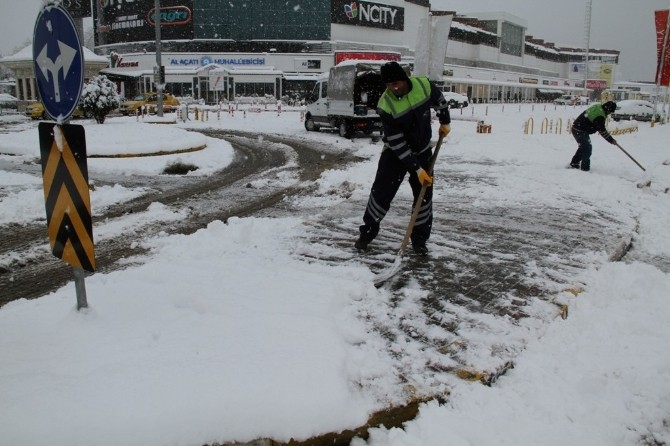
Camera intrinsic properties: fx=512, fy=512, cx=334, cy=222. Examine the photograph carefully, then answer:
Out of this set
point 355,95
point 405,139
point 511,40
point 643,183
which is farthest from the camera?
point 511,40

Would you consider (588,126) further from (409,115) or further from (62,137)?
(62,137)

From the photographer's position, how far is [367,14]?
195 ft

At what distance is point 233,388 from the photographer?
99.6 inches

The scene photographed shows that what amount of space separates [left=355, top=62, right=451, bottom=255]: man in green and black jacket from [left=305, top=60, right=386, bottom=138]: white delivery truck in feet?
40.7

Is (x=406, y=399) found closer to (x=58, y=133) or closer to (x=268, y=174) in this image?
(x=58, y=133)

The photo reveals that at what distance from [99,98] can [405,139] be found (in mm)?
15108

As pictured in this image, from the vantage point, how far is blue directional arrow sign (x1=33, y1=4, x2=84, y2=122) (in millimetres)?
2908

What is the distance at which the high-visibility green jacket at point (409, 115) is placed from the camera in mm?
4559

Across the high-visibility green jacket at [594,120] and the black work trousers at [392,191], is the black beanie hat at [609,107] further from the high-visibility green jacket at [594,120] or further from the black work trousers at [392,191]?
the black work trousers at [392,191]

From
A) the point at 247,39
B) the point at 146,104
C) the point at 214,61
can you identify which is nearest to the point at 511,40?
the point at 247,39

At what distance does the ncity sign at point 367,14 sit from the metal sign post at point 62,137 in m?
58.1

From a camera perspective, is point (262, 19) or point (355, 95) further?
point (262, 19)

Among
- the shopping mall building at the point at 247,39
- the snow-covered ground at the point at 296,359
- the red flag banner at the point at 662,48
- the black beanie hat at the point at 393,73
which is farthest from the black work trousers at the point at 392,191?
the shopping mall building at the point at 247,39

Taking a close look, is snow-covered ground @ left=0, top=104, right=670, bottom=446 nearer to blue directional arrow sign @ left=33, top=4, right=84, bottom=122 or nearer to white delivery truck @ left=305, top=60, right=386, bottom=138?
blue directional arrow sign @ left=33, top=4, right=84, bottom=122
